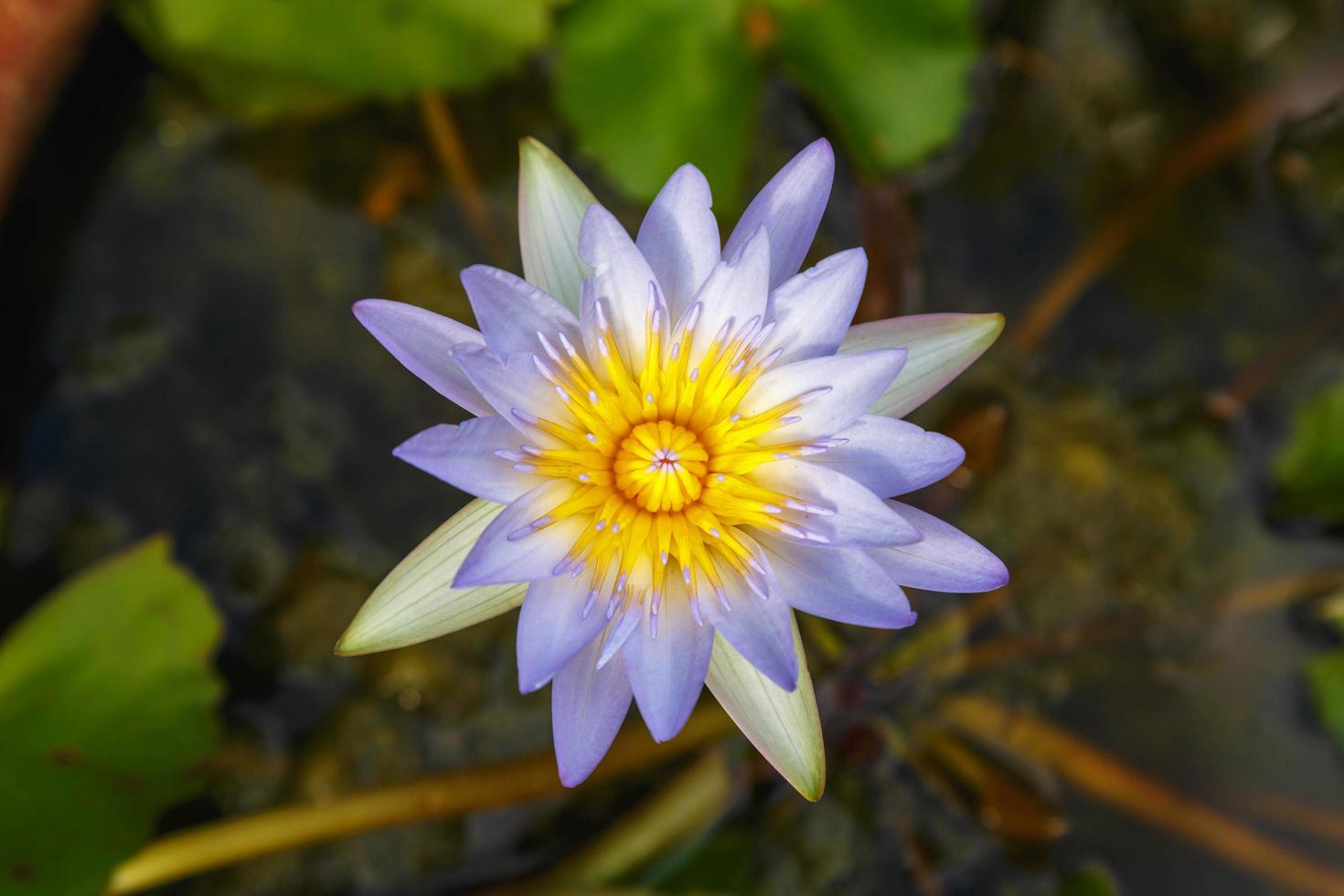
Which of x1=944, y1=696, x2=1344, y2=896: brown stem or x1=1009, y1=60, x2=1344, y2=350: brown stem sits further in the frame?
x1=1009, y1=60, x2=1344, y2=350: brown stem

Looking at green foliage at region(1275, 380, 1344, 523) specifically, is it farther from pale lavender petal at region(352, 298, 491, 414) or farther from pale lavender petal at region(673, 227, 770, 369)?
pale lavender petal at region(352, 298, 491, 414)

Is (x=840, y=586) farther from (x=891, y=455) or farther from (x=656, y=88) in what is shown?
(x=656, y=88)

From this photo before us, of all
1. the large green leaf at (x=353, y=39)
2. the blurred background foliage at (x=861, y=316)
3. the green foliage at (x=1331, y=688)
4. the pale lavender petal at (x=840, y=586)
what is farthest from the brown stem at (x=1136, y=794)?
the large green leaf at (x=353, y=39)

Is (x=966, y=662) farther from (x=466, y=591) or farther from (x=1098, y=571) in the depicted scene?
(x=466, y=591)

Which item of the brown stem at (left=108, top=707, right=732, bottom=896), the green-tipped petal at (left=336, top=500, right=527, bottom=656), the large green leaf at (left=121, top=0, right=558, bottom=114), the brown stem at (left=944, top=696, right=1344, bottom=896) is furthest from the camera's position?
the brown stem at (left=944, top=696, right=1344, bottom=896)

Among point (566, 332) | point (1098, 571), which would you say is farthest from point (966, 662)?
point (566, 332)

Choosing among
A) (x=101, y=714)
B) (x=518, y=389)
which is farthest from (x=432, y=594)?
(x=101, y=714)

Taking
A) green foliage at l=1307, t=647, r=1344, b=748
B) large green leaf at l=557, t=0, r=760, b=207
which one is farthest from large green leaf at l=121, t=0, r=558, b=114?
green foliage at l=1307, t=647, r=1344, b=748
